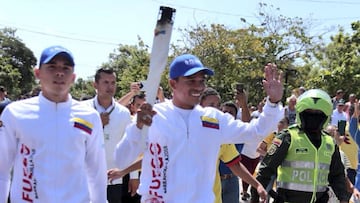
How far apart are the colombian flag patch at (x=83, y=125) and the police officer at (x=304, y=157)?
1.82m

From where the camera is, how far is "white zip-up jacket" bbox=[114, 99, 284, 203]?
12.0 ft

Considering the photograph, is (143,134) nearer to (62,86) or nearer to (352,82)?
(62,86)

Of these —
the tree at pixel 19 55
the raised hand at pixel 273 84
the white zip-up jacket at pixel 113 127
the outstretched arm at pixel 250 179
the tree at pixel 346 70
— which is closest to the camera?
the raised hand at pixel 273 84

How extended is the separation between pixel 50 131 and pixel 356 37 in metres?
28.7

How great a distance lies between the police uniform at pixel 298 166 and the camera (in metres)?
4.75

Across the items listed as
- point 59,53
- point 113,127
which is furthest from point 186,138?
point 113,127

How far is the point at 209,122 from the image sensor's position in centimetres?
387

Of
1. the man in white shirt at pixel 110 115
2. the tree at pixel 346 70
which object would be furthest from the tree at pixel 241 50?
the man in white shirt at pixel 110 115

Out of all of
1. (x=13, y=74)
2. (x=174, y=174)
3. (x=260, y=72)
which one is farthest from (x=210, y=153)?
(x=13, y=74)

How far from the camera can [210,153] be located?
3.79 metres

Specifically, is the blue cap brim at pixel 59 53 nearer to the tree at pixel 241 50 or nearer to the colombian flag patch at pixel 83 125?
the colombian flag patch at pixel 83 125

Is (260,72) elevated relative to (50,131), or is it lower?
elevated

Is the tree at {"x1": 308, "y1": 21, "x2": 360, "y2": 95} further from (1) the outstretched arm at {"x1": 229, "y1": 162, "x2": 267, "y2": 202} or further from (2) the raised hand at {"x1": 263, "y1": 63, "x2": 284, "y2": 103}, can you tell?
(2) the raised hand at {"x1": 263, "y1": 63, "x2": 284, "y2": 103}

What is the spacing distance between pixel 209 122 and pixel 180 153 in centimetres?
35
